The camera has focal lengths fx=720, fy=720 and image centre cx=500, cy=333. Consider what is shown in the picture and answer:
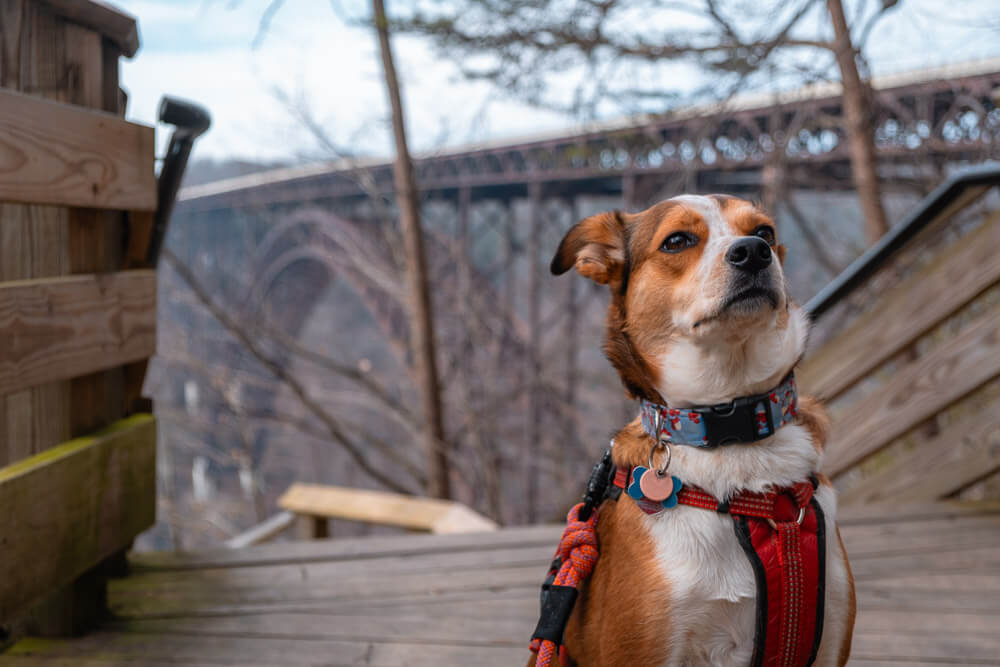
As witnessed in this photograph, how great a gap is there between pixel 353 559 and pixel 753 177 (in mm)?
7838

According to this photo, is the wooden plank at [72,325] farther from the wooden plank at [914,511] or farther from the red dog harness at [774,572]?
the wooden plank at [914,511]

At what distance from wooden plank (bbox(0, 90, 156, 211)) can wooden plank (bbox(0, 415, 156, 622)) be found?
0.59m

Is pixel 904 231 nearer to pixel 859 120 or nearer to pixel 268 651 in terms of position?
pixel 859 120

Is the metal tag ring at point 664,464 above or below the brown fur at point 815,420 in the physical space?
below

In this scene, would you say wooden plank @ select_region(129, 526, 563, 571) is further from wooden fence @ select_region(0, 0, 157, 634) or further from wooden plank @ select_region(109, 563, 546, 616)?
wooden fence @ select_region(0, 0, 157, 634)

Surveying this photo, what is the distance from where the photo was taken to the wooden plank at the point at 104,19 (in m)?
1.67

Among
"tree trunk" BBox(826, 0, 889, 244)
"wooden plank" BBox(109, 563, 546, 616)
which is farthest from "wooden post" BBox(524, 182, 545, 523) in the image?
"wooden plank" BBox(109, 563, 546, 616)

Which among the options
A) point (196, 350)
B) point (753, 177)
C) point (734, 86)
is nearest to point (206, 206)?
point (196, 350)

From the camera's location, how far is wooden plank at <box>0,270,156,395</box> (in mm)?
1442

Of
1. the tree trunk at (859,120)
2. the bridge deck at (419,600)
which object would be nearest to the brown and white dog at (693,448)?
→ the bridge deck at (419,600)

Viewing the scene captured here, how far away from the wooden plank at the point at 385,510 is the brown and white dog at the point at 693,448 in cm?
189

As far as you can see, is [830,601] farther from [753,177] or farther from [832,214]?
[753,177]

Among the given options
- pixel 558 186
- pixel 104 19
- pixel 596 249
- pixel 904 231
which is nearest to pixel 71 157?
pixel 104 19

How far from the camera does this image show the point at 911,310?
268cm
